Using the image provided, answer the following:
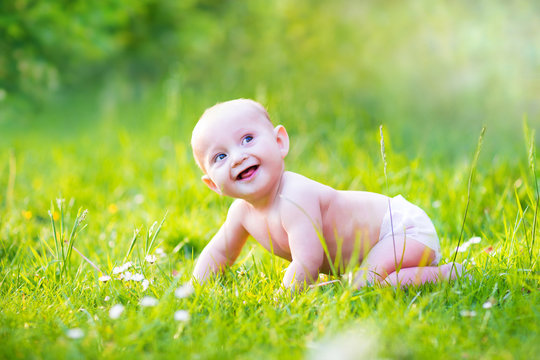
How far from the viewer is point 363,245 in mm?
2041

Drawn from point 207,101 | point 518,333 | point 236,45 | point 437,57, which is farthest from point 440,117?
point 518,333

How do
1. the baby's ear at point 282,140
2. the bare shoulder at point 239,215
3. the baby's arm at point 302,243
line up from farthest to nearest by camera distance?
1. the bare shoulder at point 239,215
2. the baby's ear at point 282,140
3. the baby's arm at point 302,243

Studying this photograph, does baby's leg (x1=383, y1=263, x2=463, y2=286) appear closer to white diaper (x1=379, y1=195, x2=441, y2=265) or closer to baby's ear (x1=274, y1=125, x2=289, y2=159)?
white diaper (x1=379, y1=195, x2=441, y2=265)

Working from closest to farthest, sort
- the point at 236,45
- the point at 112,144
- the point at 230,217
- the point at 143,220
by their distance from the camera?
the point at 230,217, the point at 143,220, the point at 112,144, the point at 236,45

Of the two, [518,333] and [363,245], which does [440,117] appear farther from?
[518,333]

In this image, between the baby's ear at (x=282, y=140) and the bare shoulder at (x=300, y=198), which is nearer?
the bare shoulder at (x=300, y=198)

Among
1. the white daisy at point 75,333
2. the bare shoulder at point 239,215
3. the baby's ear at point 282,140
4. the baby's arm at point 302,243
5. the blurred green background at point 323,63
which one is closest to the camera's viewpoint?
the white daisy at point 75,333

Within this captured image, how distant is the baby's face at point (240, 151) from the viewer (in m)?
1.88

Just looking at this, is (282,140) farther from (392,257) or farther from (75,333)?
(75,333)

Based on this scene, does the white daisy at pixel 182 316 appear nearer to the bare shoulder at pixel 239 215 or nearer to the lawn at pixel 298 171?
the lawn at pixel 298 171

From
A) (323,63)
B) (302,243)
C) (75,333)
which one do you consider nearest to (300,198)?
(302,243)

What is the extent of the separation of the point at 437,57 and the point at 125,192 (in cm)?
345

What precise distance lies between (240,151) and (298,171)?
171 centimetres

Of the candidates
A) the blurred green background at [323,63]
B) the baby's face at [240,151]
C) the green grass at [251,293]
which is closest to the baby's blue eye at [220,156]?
the baby's face at [240,151]
